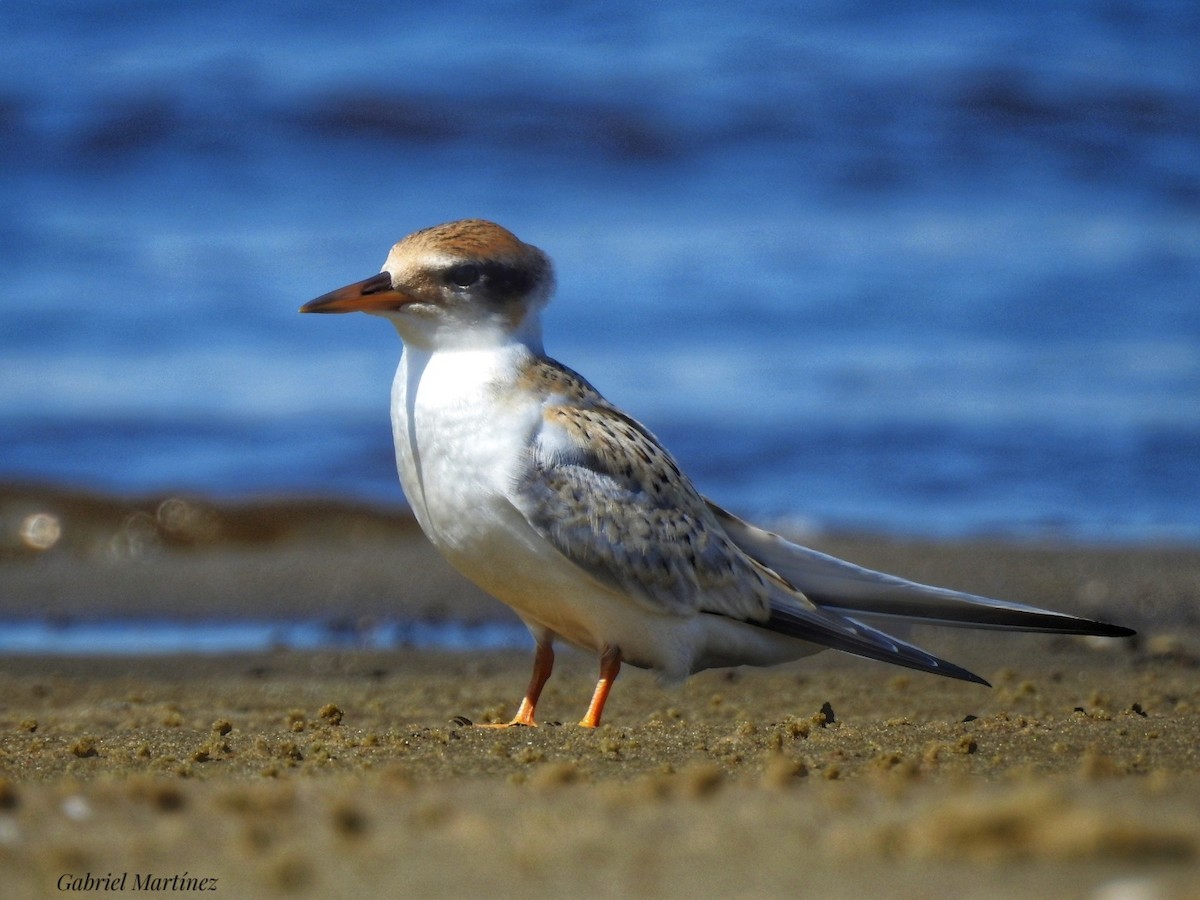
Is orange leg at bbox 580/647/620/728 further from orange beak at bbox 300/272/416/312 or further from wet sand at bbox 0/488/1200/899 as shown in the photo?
orange beak at bbox 300/272/416/312

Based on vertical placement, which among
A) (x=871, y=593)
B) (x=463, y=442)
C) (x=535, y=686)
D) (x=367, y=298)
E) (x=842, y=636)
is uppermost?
(x=367, y=298)

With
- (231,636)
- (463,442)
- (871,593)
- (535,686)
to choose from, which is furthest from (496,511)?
(231,636)

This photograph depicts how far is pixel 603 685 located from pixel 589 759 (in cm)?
74

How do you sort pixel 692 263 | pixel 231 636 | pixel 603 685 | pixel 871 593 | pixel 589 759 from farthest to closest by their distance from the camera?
pixel 692 263 → pixel 231 636 → pixel 871 593 → pixel 603 685 → pixel 589 759

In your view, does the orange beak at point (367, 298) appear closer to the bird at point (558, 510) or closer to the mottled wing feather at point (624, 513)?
the bird at point (558, 510)

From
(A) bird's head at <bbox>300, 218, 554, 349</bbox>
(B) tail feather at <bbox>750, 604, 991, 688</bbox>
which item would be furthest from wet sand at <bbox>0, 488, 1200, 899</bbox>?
(A) bird's head at <bbox>300, 218, 554, 349</bbox>

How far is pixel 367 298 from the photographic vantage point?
471 centimetres

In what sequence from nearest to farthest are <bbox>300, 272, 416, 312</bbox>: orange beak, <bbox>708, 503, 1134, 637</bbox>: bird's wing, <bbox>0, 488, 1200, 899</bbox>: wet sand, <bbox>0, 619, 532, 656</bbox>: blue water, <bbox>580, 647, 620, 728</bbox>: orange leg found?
<bbox>0, 488, 1200, 899</bbox>: wet sand, <bbox>580, 647, 620, 728</bbox>: orange leg, <bbox>300, 272, 416, 312</bbox>: orange beak, <bbox>708, 503, 1134, 637</bbox>: bird's wing, <bbox>0, 619, 532, 656</bbox>: blue water

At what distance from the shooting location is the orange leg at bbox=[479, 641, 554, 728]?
15.1ft

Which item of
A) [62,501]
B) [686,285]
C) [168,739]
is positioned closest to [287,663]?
[168,739]

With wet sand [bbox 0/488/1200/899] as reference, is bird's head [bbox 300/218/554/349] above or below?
above

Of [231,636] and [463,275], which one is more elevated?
[463,275]

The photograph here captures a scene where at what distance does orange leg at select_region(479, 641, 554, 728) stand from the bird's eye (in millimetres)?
1108

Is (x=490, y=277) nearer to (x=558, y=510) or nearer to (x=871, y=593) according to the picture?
(x=558, y=510)
